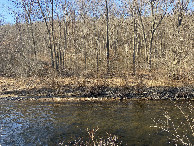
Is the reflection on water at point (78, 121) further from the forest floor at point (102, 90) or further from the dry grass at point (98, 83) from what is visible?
the dry grass at point (98, 83)

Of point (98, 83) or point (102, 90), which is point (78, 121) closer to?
point (102, 90)

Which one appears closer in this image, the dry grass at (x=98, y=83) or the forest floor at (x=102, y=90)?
the forest floor at (x=102, y=90)

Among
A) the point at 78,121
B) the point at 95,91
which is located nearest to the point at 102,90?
the point at 95,91

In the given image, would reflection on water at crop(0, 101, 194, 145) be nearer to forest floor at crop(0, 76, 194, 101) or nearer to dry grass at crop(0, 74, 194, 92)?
forest floor at crop(0, 76, 194, 101)

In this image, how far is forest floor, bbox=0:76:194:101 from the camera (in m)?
16.0

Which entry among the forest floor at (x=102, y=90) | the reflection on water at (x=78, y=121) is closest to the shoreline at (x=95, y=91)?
the forest floor at (x=102, y=90)

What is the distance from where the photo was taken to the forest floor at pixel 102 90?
16.0 metres

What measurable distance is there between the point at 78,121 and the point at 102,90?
20.9 feet

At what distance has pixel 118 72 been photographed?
20.3 m

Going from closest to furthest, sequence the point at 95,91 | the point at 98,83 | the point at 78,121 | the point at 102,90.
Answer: the point at 78,121
the point at 95,91
the point at 102,90
the point at 98,83

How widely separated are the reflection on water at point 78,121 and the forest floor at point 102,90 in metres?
1.47

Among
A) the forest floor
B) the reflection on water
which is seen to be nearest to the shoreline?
the forest floor

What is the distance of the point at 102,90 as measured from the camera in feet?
55.6

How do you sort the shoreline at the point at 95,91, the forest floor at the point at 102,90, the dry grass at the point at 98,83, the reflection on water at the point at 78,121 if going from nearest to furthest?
1. the reflection on water at the point at 78,121
2. the shoreline at the point at 95,91
3. the forest floor at the point at 102,90
4. the dry grass at the point at 98,83
